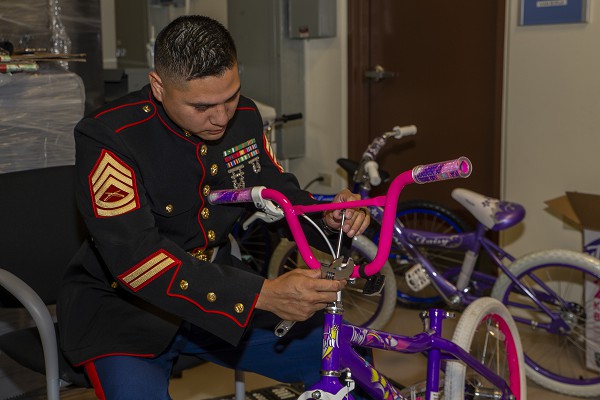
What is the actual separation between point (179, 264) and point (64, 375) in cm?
47

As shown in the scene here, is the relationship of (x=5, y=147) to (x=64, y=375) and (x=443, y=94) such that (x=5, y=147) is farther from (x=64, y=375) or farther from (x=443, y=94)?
(x=443, y=94)

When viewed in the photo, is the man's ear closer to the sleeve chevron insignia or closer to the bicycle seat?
the sleeve chevron insignia

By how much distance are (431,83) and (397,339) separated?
8.18ft

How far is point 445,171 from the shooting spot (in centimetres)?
140

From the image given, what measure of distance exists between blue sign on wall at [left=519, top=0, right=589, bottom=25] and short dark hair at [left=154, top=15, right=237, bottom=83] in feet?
7.00

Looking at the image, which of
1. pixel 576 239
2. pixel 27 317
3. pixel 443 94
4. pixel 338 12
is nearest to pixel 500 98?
pixel 443 94

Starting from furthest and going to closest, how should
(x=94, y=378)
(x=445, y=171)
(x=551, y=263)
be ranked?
(x=551, y=263)
(x=94, y=378)
(x=445, y=171)

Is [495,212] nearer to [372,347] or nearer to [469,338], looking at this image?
[469,338]

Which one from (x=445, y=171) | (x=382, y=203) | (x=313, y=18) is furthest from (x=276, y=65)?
(x=445, y=171)

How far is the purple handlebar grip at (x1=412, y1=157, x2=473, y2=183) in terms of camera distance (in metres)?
1.39

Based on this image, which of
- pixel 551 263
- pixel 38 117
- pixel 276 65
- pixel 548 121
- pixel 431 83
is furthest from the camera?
pixel 276 65

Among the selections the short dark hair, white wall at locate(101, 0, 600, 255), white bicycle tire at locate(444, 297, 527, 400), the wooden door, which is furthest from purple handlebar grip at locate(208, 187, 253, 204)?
the wooden door

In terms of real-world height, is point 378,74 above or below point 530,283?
above

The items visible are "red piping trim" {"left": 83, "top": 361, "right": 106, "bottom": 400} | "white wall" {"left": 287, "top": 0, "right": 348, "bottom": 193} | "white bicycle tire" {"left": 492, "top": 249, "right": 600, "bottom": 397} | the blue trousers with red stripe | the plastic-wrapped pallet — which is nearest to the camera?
"red piping trim" {"left": 83, "top": 361, "right": 106, "bottom": 400}
